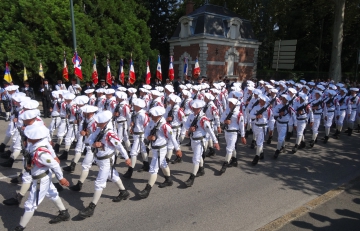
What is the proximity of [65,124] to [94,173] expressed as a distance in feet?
7.02

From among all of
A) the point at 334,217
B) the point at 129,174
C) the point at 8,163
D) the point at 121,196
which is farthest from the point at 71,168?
the point at 334,217

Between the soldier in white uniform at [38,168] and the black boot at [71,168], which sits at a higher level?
the soldier in white uniform at [38,168]

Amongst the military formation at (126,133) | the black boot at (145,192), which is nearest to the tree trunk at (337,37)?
the military formation at (126,133)

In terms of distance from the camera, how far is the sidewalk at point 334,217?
5247 mm

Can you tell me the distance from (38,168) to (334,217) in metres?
5.69

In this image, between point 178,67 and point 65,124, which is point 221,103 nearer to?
point 65,124

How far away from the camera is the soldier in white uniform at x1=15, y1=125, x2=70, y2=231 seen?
4.68 m

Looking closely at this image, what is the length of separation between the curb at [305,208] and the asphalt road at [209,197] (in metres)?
0.13

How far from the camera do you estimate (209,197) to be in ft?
21.1

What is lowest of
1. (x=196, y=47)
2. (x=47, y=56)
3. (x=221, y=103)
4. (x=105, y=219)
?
(x=105, y=219)

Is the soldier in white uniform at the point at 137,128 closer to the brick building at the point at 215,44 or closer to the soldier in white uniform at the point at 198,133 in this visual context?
the soldier in white uniform at the point at 198,133

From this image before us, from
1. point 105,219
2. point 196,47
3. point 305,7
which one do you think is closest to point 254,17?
point 305,7

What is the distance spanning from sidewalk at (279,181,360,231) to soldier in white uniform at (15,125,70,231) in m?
4.25

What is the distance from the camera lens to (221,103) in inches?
485
